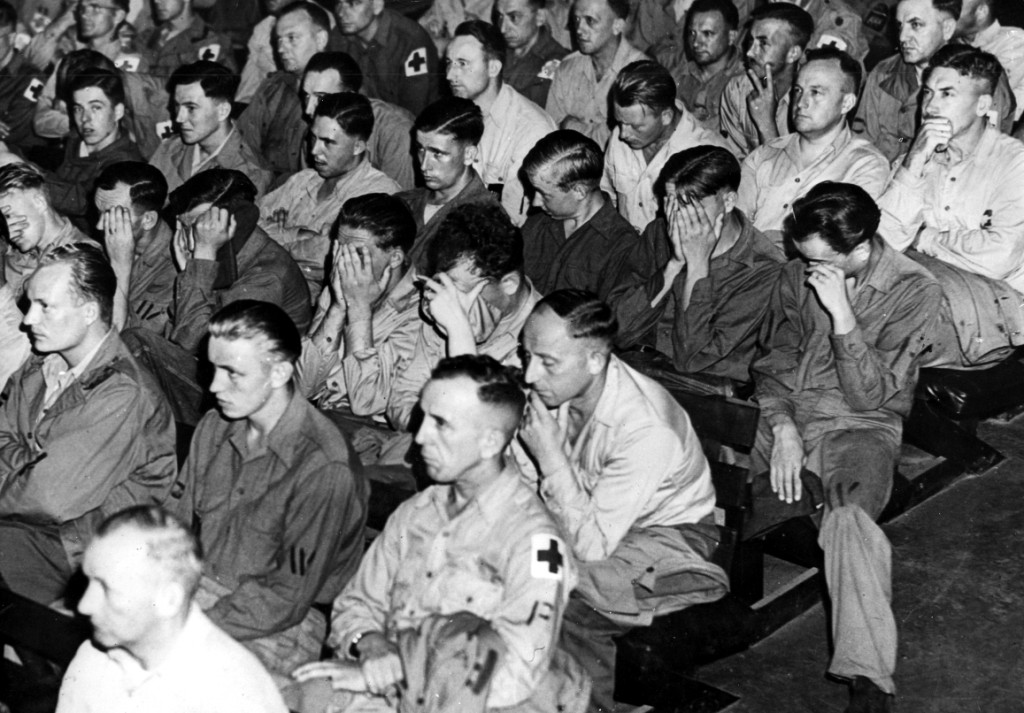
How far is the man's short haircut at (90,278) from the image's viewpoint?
5.39m

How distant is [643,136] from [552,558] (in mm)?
3413

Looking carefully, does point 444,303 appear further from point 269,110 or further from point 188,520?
point 269,110

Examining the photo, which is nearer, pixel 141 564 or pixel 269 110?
pixel 141 564

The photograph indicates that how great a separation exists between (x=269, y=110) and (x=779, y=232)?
3.03m

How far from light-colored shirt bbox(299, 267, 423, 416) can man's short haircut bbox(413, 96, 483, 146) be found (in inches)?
35.8

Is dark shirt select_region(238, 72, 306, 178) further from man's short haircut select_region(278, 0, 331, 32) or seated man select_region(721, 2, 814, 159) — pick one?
seated man select_region(721, 2, 814, 159)

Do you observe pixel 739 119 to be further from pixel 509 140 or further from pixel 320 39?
pixel 320 39

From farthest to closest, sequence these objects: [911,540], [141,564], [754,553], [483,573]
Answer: [911,540] → [754,553] → [483,573] → [141,564]

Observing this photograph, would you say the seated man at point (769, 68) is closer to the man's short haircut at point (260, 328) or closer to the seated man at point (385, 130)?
the seated man at point (385, 130)

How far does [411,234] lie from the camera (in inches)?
250

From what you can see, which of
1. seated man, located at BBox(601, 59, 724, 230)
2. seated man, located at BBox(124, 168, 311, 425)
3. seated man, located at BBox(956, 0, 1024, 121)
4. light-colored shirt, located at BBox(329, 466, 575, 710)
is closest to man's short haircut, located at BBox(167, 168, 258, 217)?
seated man, located at BBox(124, 168, 311, 425)

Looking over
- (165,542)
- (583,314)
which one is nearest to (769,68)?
(583,314)

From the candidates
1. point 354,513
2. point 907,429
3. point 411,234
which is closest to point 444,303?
point 411,234

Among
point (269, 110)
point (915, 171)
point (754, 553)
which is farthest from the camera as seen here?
point (269, 110)
